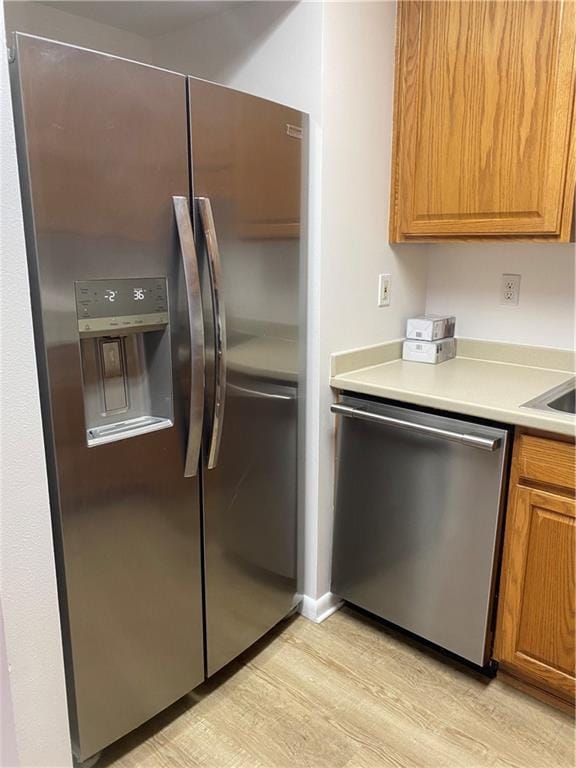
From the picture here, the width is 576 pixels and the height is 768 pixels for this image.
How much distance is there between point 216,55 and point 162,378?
4.10 feet

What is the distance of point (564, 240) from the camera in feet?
5.76

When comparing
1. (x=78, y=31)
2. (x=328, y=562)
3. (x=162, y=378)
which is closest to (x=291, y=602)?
(x=328, y=562)

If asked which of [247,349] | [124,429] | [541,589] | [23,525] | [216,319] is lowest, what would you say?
[541,589]

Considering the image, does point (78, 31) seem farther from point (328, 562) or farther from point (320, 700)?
point (320, 700)

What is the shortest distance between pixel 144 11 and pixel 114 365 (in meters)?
1.30

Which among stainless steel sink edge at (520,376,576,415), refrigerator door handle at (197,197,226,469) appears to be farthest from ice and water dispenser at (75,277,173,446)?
stainless steel sink edge at (520,376,576,415)

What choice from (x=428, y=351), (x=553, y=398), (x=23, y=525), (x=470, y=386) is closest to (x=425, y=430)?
(x=470, y=386)

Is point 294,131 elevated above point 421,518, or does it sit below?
above

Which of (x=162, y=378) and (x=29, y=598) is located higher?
(x=162, y=378)

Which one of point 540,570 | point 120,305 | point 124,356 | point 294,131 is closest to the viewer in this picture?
point 120,305

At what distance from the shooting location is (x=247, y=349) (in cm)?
167

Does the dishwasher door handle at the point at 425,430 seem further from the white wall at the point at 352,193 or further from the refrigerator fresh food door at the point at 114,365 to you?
the refrigerator fresh food door at the point at 114,365

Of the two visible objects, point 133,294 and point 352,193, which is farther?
point 352,193

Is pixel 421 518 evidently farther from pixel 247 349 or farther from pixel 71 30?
pixel 71 30
